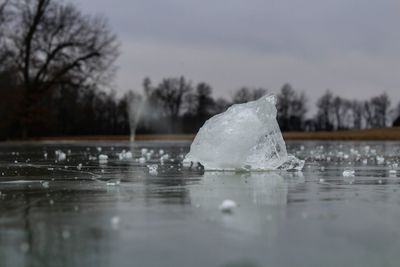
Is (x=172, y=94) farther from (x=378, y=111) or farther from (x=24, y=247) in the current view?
(x=24, y=247)

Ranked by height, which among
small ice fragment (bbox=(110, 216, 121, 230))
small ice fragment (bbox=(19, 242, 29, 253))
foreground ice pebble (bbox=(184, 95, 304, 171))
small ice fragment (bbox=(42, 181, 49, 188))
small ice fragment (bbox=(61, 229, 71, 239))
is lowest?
small ice fragment (bbox=(19, 242, 29, 253))

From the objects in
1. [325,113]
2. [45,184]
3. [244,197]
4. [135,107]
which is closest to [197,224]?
[244,197]

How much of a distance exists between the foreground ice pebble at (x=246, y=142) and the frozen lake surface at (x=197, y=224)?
2.91 m

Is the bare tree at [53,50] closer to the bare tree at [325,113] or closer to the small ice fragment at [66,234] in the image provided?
the small ice fragment at [66,234]

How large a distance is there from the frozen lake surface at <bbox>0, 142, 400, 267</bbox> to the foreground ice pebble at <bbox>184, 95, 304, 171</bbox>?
9.54 ft

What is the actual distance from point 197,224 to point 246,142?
272 inches

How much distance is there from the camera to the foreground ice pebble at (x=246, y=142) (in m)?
12.2

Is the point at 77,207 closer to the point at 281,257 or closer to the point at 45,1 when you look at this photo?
the point at 281,257

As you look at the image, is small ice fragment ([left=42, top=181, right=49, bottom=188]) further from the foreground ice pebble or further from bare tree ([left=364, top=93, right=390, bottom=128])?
bare tree ([left=364, top=93, right=390, bottom=128])

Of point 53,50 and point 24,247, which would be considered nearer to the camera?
point 24,247

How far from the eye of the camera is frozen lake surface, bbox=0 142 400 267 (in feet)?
13.5

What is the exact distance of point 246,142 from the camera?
12.2 meters

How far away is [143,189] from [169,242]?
3.88 metres

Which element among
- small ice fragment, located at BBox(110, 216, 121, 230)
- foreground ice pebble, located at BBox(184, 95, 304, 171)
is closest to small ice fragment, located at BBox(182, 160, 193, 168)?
foreground ice pebble, located at BBox(184, 95, 304, 171)
